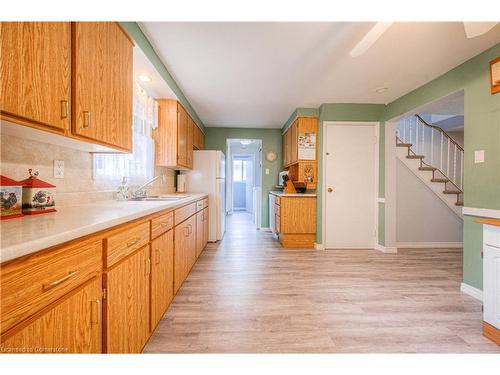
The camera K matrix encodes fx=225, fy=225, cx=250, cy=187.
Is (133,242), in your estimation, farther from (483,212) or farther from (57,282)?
(483,212)

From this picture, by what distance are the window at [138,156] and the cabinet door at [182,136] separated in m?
0.33

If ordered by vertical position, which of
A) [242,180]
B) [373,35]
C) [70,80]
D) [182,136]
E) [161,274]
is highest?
Answer: [373,35]

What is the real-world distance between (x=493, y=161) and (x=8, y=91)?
3324mm

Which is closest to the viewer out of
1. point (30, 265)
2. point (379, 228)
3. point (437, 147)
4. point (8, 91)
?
point (30, 265)

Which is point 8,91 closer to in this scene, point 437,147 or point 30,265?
point 30,265

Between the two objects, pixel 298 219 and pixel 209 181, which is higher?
pixel 209 181

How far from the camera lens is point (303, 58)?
7.65 ft

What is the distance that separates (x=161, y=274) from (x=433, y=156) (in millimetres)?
5367

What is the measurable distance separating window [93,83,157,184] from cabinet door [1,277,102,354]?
1216mm

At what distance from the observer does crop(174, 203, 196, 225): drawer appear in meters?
2.06

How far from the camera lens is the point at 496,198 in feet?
6.61

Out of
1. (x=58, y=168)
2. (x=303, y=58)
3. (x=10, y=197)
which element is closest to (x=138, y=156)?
(x=58, y=168)

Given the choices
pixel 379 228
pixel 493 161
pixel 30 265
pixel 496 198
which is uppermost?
pixel 493 161

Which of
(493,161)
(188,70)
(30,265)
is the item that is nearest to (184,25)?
(188,70)
